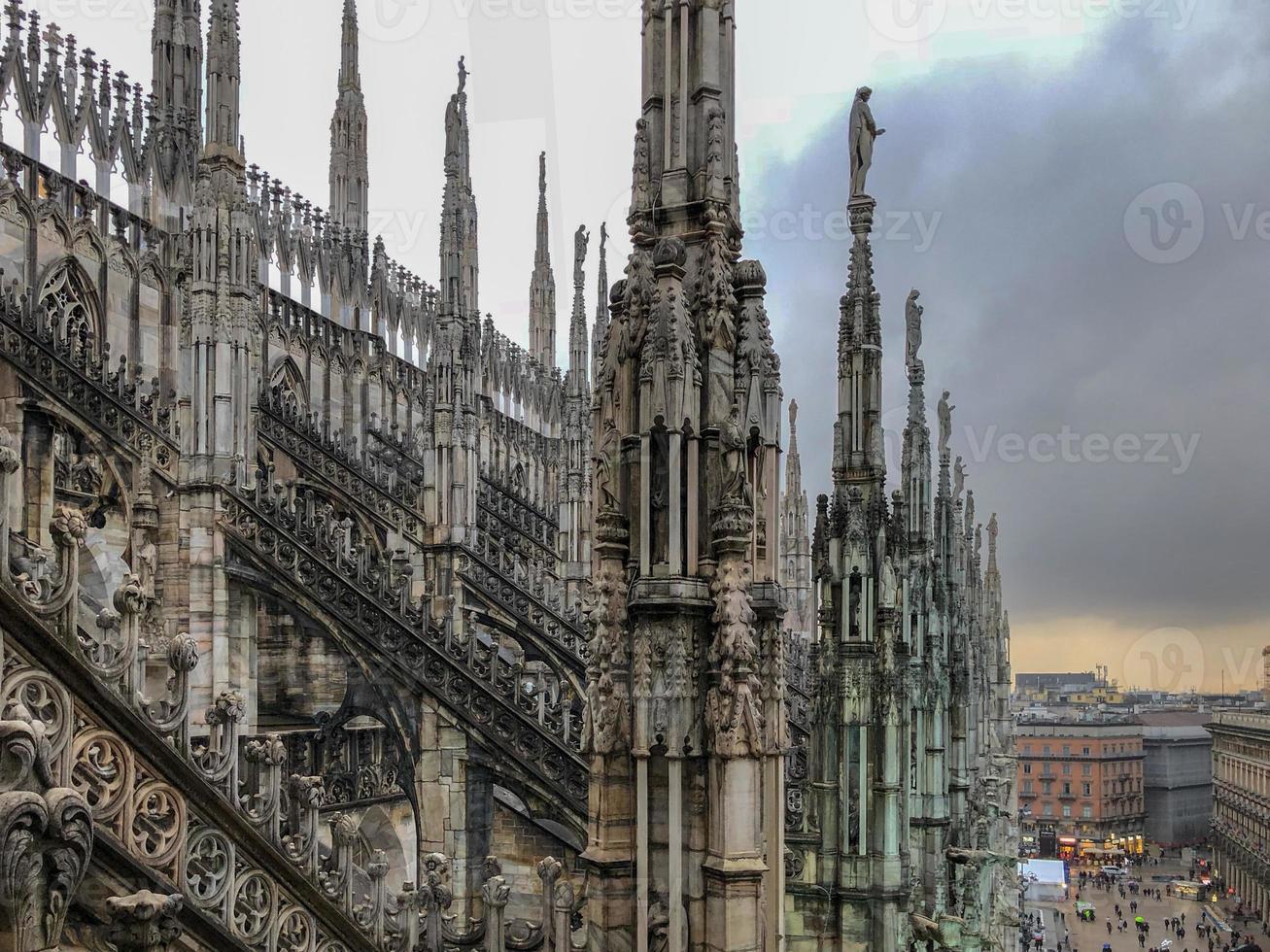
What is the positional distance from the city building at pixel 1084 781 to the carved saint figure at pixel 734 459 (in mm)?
78395

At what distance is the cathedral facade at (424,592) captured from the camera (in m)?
4.66

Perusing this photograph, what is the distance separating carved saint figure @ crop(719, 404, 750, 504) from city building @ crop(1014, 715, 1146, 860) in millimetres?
78395

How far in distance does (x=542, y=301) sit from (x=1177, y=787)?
69.2 meters

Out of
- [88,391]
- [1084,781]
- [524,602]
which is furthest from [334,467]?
[1084,781]

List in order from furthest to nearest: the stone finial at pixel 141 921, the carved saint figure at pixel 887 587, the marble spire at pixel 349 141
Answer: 1. the marble spire at pixel 349 141
2. the carved saint figure at pixel 887 587
3. the stone finial at pixel 141 921

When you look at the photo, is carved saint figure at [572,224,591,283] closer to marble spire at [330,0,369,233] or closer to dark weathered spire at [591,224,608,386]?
dark weathered spire at [591,224,608,386]

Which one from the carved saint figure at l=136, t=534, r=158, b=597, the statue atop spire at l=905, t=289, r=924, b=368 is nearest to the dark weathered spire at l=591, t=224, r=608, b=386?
the statue atop spire at l=905, t=289, r=924, b=368

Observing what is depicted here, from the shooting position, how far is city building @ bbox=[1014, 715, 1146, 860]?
75500 millimetres

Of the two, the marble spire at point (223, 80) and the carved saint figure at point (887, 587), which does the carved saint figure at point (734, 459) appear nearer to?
the carved saint figure at point (887, 587)

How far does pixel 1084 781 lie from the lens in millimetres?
76000

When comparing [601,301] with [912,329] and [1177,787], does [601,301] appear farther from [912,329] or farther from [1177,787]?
[1177,787]

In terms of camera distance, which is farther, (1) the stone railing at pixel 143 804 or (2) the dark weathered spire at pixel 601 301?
(2) the dark weathered spire at pixel 601 301

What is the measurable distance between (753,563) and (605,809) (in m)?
1.41

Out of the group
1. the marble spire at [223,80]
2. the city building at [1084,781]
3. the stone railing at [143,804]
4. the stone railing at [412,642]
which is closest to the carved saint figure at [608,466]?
the stone railing at [143,804]
